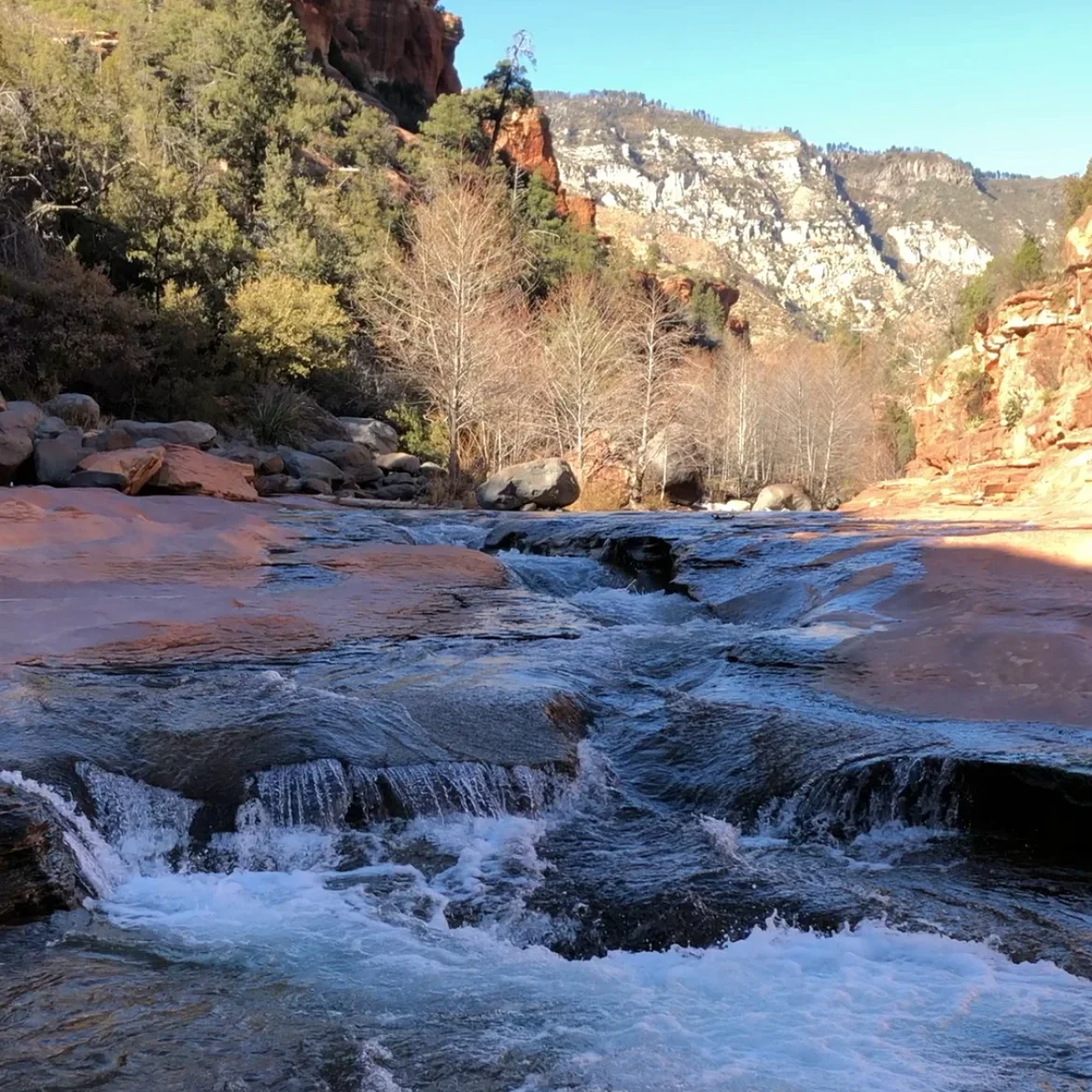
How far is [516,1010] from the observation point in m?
3.45

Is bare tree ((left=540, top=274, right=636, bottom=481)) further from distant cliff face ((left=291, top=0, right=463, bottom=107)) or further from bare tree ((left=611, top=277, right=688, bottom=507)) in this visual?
distant cliff face ((left=291, top=0, right=463, bottom=107))

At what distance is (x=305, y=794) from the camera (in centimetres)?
502

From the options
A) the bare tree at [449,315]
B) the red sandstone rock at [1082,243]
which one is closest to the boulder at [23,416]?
the bare tree at [449,315]

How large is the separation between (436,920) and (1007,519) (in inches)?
431

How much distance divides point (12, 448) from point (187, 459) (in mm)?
2123

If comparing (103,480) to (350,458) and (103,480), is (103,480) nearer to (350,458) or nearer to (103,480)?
Answer: (103,480)

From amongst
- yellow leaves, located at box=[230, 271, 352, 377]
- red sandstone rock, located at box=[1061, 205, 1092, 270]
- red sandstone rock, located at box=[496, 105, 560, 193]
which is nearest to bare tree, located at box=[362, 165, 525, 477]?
yellow leaves, located at box=[230, 271, 352, 377]

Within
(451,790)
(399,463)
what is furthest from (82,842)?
(399,463)

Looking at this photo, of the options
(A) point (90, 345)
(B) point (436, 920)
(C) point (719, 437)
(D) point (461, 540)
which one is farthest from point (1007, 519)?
(C) point (719, 437)

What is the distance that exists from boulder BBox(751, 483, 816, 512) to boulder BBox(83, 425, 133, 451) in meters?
20.1

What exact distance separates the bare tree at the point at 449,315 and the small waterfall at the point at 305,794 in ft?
60.5

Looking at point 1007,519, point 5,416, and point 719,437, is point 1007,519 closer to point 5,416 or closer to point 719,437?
point 5,416

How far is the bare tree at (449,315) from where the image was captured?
83.2 feet

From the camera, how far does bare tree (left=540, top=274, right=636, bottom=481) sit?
29312 millimetres
